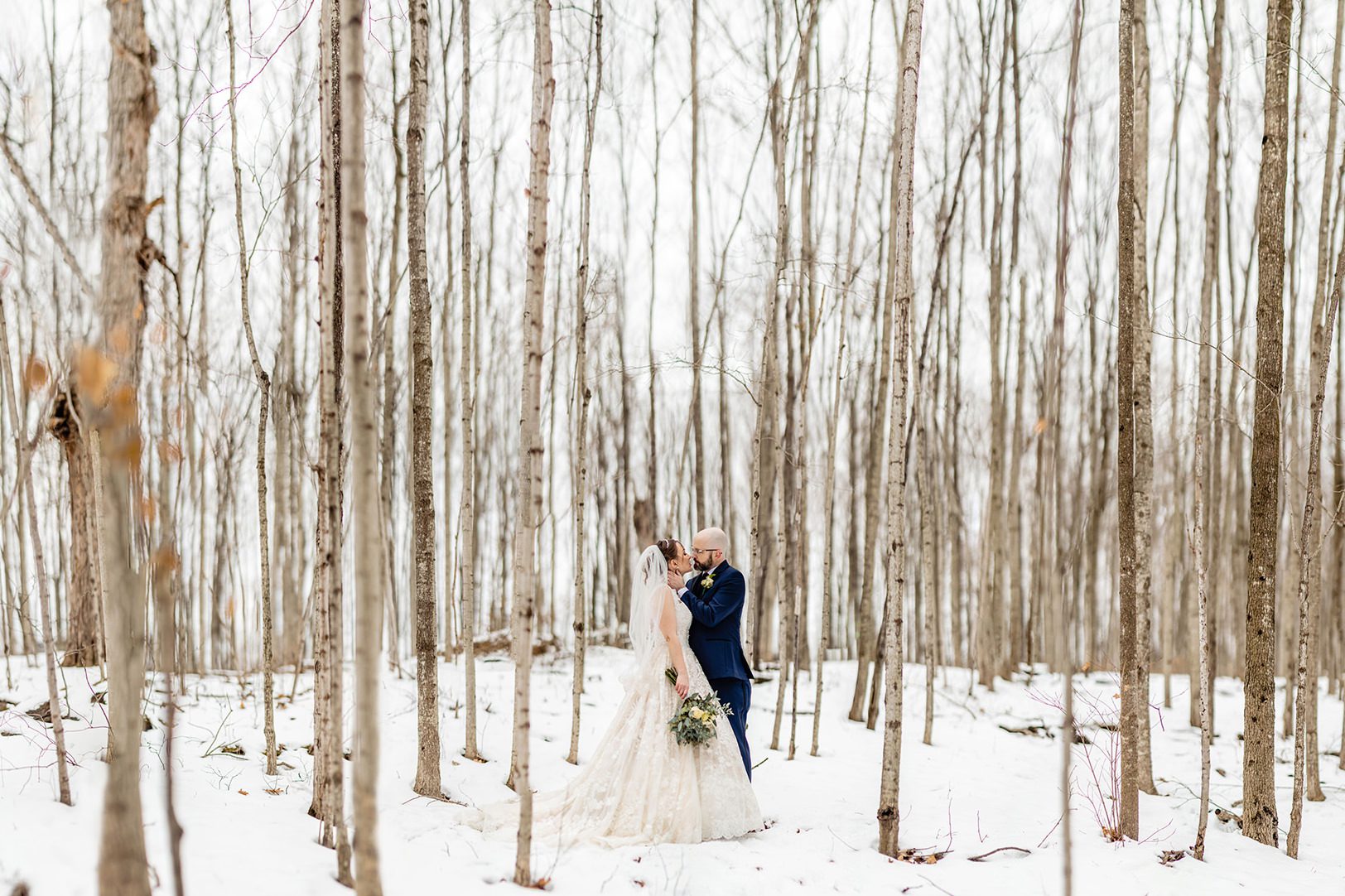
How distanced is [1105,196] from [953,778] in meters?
7.37

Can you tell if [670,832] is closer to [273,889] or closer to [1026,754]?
[273,889]

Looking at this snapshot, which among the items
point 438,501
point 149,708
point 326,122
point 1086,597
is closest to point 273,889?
point 326,122

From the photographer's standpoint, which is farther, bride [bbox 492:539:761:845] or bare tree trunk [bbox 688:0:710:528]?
bare tree trunk [bbox 688:0:710:528]

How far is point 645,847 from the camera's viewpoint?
4.01m

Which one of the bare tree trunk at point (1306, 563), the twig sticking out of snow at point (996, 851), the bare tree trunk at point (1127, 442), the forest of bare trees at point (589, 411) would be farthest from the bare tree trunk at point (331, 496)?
the bare tree trunk at point (1306, 563)

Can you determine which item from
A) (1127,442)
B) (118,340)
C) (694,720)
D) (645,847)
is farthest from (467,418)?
(1127,442)

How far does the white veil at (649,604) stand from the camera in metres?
4.60

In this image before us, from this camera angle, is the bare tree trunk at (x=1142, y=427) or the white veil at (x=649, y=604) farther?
the white veil at (x=649, y=604)

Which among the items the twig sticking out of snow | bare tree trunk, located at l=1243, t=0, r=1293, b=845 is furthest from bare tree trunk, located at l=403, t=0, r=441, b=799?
bare tree trunk, located at l=1243, t=0, r=1293, b=845

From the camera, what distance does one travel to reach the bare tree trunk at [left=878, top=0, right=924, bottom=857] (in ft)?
12.9

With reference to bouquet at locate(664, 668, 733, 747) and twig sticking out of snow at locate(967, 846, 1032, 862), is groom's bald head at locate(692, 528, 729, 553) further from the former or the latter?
twig sticking out of snow at locate(967, 846, 1032, 862)

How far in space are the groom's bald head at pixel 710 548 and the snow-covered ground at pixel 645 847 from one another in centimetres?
125

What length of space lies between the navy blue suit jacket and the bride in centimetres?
7

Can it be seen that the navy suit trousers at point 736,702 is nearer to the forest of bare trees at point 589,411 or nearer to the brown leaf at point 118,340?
the forest of bare trees at point 589,411
